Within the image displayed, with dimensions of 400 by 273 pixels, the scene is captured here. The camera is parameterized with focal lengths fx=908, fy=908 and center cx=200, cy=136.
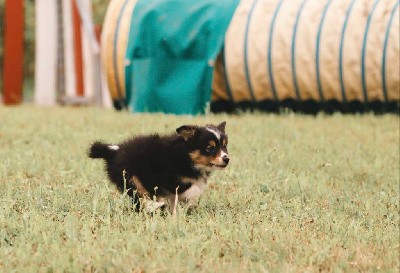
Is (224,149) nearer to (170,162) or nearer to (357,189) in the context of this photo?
(170,162)

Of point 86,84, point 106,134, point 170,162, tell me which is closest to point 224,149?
point 170,162

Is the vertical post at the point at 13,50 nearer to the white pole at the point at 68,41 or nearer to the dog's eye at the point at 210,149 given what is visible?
the white pole at the point at 68,41

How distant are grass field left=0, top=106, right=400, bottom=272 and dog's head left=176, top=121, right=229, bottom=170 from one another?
0.26 m

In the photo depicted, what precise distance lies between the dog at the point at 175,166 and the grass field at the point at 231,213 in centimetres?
12

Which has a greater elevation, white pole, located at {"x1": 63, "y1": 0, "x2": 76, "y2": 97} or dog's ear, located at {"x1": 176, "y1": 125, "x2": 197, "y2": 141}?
dog's ear, located at {"x1": 176, "y1": 125, "x2": 197, "y2": 141}

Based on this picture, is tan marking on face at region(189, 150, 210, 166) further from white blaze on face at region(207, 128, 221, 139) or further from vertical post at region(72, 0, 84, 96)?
vertical post at region(72, 0, 84, 96)

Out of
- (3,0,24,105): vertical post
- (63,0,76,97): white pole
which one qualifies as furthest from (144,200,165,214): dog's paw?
(63,0,76,97): white pole

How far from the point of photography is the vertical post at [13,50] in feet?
50.9

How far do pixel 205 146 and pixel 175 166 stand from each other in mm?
181

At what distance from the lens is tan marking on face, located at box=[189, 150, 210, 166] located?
4539 mm

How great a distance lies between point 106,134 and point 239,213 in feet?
12.1

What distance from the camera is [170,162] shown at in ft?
15.0

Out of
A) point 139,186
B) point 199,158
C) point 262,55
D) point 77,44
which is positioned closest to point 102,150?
point 139,186

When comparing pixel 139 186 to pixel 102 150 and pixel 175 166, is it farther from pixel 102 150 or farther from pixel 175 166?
pixel 102 150
